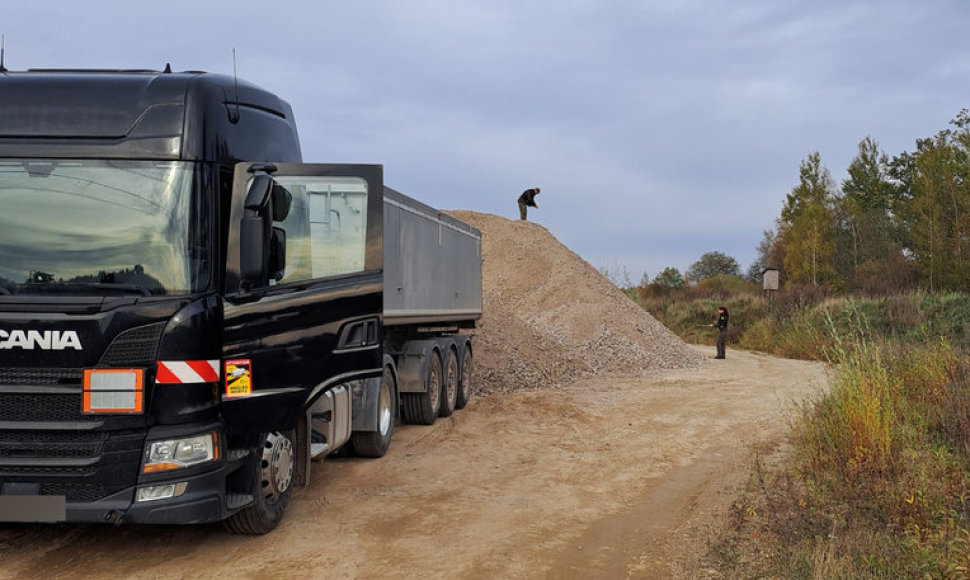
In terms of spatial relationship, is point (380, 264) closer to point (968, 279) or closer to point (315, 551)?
point (315, 551)

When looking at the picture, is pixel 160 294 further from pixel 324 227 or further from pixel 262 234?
pixel 324 227

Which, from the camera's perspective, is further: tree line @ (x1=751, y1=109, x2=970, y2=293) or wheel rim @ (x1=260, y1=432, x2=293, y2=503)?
tree line @ (x1=751, y1=109, x2=970, y2=293)

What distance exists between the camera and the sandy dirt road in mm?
5391

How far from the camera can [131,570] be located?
5.25m

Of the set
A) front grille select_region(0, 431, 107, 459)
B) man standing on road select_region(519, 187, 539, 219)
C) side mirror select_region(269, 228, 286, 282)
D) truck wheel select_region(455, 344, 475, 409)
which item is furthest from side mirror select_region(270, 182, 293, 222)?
man standing on road select_region(519, 187, 539, 219)

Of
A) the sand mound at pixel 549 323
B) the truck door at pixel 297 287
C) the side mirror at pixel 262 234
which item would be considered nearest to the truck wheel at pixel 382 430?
the truck door at pixel 297 287

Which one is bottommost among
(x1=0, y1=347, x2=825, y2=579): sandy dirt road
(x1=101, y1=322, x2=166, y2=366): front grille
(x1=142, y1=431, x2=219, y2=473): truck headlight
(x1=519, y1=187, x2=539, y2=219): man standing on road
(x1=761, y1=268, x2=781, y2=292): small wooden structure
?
(x1=0, y1=347, x2=825, y2=579): sandy dirt road

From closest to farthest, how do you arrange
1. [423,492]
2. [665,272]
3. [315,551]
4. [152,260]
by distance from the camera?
[152,260], [315,551], [423,492], [665,272]

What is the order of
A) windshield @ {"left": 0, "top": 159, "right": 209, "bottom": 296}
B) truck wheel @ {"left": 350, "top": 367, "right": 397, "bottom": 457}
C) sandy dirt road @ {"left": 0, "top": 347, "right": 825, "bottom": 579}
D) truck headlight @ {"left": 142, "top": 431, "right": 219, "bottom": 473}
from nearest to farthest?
1. truck headlight @ {"left": 142, "top": 431, "right": 219, "bottom": 473}
2. windshield @ {"left": 0, "top": 159, "right": 209, "bottom": 296}
3. sandy dirt road @ {"left": 0, "top": 347, "right": 825, "bottom": 579}
4. truck wheel @ {"left": 350, "top": 367, "right": 397, "bottom": 457}

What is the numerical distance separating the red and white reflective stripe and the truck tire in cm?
606

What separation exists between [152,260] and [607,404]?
10.3 metres

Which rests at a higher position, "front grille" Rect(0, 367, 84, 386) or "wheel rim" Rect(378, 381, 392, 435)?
"front grille" Rect(0, 367, 84, 386)

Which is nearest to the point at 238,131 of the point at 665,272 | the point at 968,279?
the point at 968,279

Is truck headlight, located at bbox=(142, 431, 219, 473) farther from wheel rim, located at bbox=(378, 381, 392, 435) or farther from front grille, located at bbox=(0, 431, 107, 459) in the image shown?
wheel rim, located at bbox=(378, 381, 392, 435)
